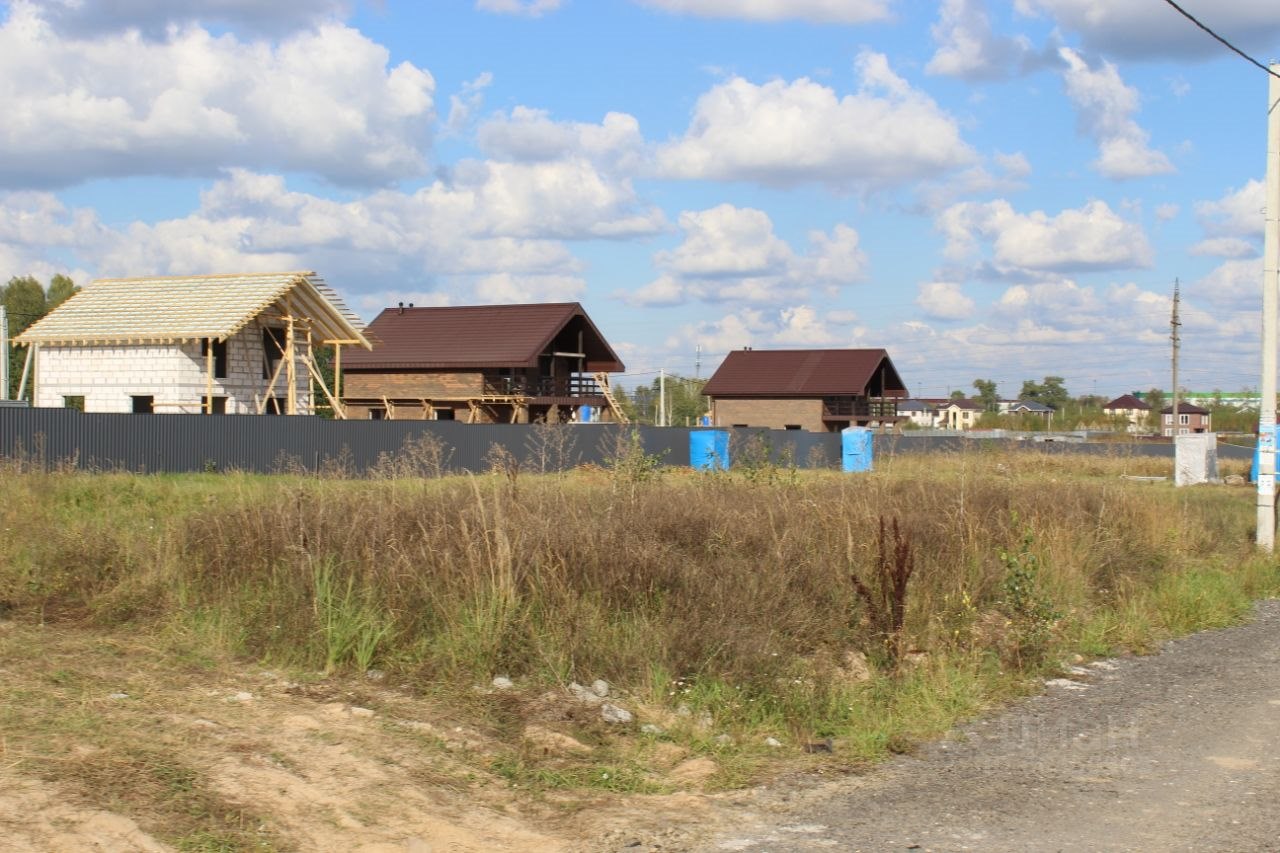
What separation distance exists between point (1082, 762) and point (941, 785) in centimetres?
106

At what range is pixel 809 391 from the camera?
2803 inches

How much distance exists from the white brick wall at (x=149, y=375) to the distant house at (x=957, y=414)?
128m

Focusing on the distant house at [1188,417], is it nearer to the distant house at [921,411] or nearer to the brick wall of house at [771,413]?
the distant house at [921,411]

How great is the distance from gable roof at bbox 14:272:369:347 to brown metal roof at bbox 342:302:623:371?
13.3 meters

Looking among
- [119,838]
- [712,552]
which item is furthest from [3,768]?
[712,552]

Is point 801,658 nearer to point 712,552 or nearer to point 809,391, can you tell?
point 712,552

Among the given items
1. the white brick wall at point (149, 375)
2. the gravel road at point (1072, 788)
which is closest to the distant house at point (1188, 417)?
the white brick wall at point (149, 375)

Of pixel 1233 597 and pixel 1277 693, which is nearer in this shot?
pixel 1277 693

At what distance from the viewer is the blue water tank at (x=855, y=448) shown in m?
44.9

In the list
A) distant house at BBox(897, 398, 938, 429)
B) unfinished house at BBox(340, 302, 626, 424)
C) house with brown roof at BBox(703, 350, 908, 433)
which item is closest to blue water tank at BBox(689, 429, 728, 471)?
unfinished house at BBox(340, 302, 626, 424)

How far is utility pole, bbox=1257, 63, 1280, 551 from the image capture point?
55.7 feet

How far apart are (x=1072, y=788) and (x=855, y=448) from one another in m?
40.3

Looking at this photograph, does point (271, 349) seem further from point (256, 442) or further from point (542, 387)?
point (542, 387)

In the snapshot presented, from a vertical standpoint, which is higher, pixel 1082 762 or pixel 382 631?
pixel 382 631
